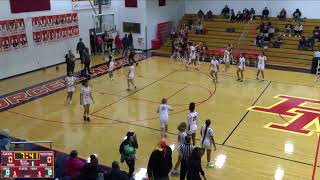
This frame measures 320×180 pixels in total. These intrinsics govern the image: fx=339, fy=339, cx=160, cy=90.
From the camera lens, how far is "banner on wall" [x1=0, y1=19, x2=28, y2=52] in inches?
753

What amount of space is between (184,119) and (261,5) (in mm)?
18642

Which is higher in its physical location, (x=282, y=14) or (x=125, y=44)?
(x=282, y=14)

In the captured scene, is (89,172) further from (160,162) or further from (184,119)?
(184,119)

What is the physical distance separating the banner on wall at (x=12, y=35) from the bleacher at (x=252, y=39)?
13.5 metres

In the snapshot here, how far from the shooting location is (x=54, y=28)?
22.3m

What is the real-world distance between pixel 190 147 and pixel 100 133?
483cm

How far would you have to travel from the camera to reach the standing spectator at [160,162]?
7559mm

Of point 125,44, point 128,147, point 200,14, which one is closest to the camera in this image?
point 128,147

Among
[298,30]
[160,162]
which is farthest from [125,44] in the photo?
[160,162]

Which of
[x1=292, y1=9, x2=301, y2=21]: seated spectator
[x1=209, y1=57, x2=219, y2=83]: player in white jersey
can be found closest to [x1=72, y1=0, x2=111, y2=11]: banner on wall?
[x1=209, y1=57, x2=219, y2=83]: player in white jersey

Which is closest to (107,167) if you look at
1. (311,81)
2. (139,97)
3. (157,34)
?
(139,97)

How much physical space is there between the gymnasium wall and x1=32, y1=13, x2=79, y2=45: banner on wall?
12.2 m

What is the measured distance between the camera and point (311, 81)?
1922cm

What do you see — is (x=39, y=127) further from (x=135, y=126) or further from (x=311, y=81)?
(x=311, y=81)
